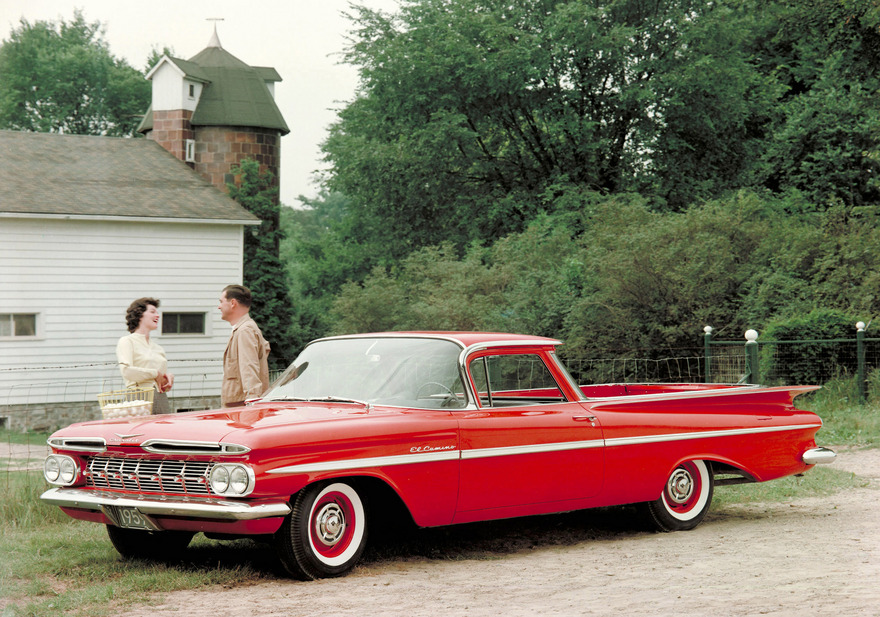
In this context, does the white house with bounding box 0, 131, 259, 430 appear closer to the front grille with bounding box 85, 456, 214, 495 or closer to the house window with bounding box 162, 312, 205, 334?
the house window with bounding box 162, 312, 205, 334

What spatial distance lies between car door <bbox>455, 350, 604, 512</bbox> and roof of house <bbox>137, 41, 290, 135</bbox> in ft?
88.6

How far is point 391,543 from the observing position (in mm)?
7352

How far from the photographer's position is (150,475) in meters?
6.10

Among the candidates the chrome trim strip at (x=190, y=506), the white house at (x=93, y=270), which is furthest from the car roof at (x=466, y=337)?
the white house at (x=93, y=270)

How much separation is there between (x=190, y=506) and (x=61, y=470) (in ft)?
3.99

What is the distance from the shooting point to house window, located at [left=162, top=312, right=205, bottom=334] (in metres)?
28.5

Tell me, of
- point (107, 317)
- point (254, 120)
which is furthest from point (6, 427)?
point (254, 120)

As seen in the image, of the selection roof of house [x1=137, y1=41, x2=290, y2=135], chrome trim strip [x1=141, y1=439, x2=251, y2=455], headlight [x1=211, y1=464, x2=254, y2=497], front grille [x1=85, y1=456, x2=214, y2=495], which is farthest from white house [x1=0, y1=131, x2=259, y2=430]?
headlight [x1=211, y1=464, x2=254, y2=497]

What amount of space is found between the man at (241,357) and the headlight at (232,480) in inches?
87.6

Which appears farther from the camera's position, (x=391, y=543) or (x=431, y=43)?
(x=431, y=43)

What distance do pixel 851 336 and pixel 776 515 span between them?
429 inches

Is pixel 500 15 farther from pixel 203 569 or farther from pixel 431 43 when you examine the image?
pixel 203 569

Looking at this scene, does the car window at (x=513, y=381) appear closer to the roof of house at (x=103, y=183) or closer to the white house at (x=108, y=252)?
the white house at (x=108, y=252)

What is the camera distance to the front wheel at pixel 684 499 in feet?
25.9
